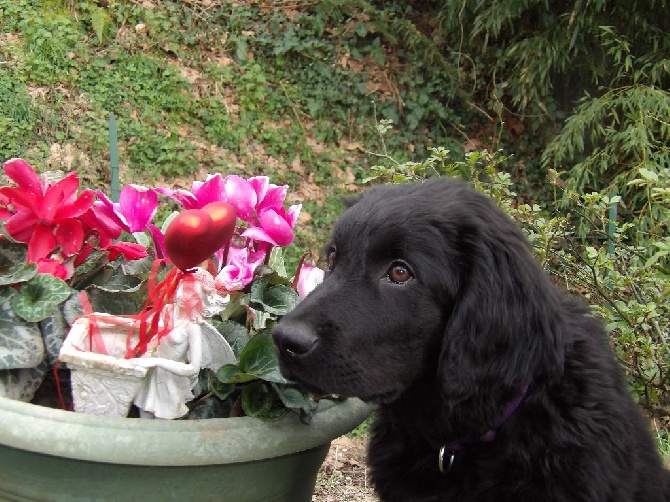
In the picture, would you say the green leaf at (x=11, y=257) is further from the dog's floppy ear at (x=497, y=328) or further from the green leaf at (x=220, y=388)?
the dog's floppy ear at (x=497, y=328)

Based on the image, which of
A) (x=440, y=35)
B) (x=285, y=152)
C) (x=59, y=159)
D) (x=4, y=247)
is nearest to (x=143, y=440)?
(x=4, y=247)

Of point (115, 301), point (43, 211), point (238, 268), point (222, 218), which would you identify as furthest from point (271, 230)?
point (43, 211)

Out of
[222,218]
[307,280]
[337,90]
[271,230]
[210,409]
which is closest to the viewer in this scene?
[222,218]

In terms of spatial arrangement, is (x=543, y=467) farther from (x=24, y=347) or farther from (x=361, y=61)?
(x=361, y=61)

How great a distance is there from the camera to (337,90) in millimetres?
6707

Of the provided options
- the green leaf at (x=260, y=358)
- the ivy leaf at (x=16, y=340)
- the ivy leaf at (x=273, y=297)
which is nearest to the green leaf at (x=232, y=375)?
the green leaf at (x=260, y=358)

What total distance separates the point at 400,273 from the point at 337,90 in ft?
17.1

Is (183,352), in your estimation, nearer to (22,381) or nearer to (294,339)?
(294,339)

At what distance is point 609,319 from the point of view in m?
2.97

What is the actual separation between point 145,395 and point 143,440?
0.59ft

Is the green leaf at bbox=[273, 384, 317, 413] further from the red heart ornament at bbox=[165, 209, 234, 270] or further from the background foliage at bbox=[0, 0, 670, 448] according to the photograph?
the background foliage at bbox=[0, 0, 670, 448]

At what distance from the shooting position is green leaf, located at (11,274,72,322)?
5.60 feet

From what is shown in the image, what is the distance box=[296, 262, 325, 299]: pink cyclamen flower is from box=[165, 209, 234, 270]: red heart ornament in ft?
1.75

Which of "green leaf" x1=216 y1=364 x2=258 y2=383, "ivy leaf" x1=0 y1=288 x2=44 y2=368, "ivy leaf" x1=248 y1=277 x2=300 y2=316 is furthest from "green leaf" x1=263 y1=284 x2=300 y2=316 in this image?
"ivy leaf" x1=0 y1=288 x2=44 y2=368
